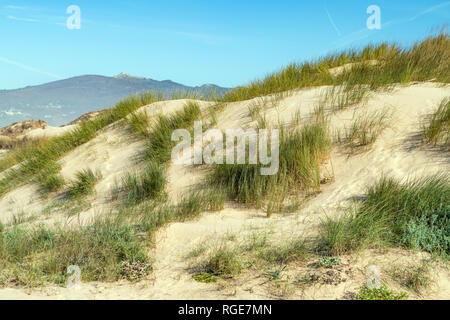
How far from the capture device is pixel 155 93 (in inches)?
377

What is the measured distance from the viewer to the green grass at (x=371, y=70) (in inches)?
279

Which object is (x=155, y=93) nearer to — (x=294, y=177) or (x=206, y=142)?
(x=206, y=142)

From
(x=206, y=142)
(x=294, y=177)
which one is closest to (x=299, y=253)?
(x=294, y=177)

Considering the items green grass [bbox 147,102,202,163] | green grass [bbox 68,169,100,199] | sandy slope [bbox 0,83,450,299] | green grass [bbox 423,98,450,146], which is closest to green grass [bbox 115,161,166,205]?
sandy slope [bbox 0,83,450,299]

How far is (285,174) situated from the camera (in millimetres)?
4930

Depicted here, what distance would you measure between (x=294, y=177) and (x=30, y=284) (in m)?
3.35

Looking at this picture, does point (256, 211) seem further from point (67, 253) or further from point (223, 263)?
point (67, 253)

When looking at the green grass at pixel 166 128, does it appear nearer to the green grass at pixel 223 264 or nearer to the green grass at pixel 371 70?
the green grass at pixel 371 70

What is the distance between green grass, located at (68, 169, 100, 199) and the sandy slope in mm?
190

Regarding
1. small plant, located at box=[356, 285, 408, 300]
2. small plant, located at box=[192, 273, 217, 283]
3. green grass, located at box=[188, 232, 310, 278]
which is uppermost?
green grass, located at box=[188, 232, 310, 278]

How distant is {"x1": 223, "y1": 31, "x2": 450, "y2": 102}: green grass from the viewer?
708 centimetres

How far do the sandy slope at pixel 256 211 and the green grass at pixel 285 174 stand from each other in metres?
0.22

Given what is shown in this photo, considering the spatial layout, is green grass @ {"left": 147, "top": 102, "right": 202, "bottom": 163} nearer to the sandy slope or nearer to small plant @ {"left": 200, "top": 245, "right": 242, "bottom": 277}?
the sandy slope
